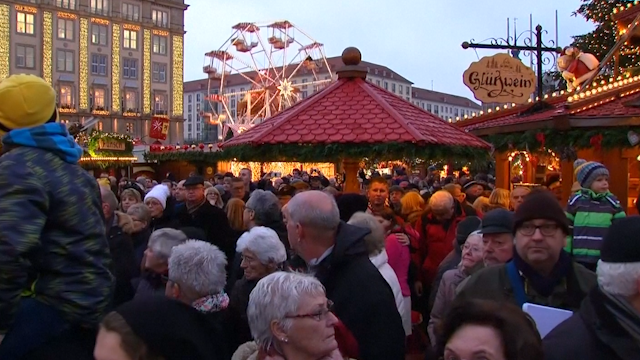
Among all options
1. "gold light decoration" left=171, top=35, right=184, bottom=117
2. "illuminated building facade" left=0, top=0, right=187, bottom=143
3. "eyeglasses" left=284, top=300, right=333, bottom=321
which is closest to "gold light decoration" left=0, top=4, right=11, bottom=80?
"illuminated building facade" left=0, top=0, right=187, bottom=143

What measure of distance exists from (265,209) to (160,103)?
62.3 meters

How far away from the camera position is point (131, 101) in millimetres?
62812

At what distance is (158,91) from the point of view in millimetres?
64562

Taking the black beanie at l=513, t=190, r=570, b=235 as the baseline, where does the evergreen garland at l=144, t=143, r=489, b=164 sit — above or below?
above

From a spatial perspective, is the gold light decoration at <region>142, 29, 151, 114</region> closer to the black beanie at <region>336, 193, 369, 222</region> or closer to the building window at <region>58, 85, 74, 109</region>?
the building window at <region>58, 85, 74, 109</region>

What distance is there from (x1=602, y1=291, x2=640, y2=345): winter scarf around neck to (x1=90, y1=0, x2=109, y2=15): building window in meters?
64.1

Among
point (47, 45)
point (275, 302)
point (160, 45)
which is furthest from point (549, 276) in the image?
point (160, 45)

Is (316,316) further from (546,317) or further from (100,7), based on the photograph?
(100,7)

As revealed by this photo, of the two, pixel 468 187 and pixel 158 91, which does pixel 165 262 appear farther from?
pixel 158 91

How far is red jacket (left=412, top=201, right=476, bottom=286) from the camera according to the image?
581 cm

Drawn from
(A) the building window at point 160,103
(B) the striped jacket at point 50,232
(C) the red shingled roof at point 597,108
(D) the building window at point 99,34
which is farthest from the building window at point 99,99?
(B) the striped jacket at point 50,232

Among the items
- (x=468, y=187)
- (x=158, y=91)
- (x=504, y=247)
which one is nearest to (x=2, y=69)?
(x=158, y=91)

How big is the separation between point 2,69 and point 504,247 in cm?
5800

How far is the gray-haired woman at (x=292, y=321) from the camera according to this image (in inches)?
86.0
